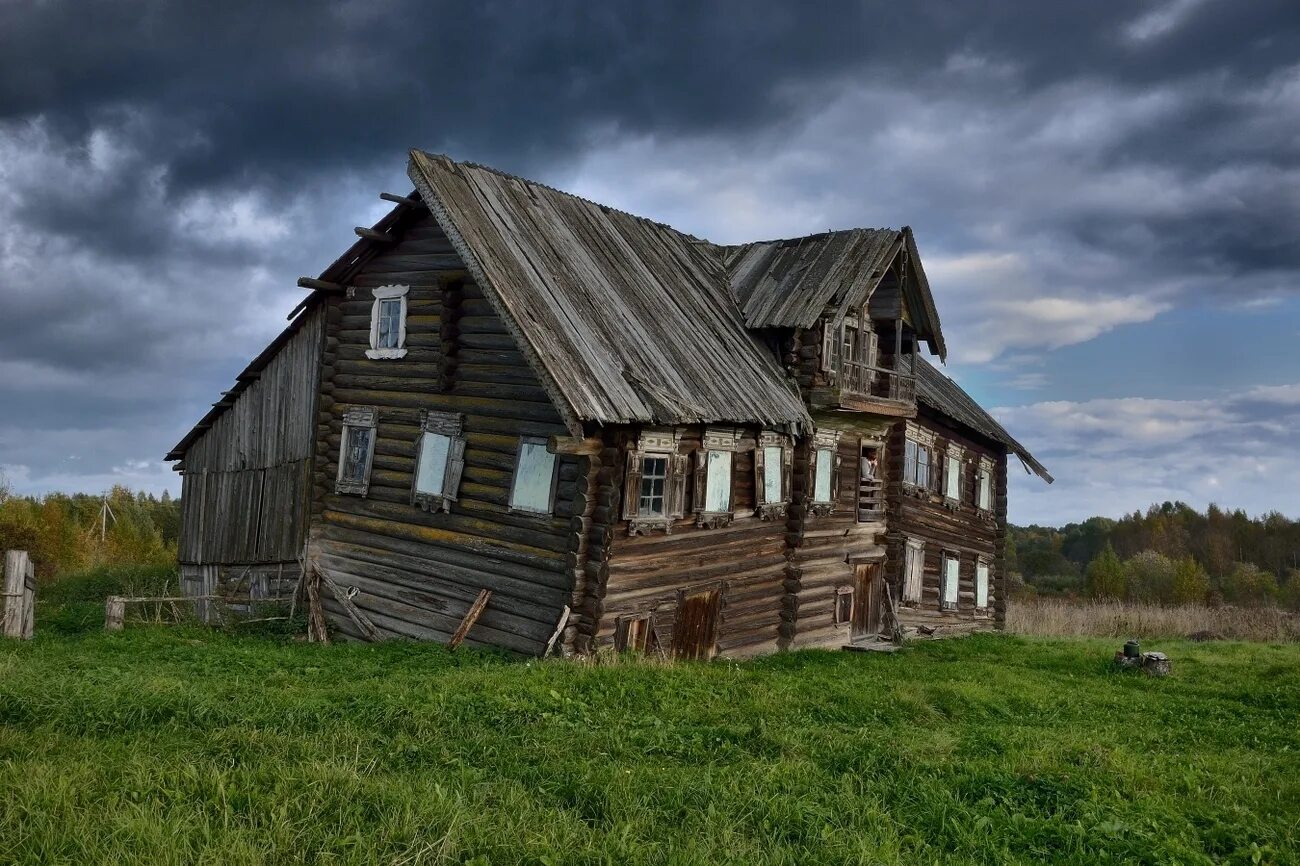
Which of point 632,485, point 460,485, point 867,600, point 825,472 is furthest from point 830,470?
point 460,485

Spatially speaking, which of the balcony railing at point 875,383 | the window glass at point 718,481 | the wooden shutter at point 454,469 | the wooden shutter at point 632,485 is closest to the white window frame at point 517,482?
the wooden shutter at point 632,485

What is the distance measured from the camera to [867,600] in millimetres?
24406

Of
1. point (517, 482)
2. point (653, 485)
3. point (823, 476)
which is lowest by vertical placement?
point (517, 482)

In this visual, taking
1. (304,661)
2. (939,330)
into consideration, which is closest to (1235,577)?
(939,330)

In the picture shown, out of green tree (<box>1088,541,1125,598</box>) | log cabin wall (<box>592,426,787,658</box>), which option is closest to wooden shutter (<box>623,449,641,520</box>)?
log cabin wall (<box>592,426,787,658</box>)

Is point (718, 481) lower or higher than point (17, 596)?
higher

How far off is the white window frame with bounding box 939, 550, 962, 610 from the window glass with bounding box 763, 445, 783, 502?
11309 mm

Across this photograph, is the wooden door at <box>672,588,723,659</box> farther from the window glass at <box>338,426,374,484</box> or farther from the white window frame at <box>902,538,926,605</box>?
the white window frame at <box>902,538,926,605</box>

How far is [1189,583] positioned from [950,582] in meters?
40.1

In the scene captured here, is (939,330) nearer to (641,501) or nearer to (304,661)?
(641,501)

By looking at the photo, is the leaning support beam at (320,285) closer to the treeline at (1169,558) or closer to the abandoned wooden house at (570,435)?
the abandoned wooden house at (570,435)

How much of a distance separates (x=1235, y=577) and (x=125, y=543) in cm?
6607

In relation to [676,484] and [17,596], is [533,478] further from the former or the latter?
[17,596]

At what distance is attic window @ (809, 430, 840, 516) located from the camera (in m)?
21.1
